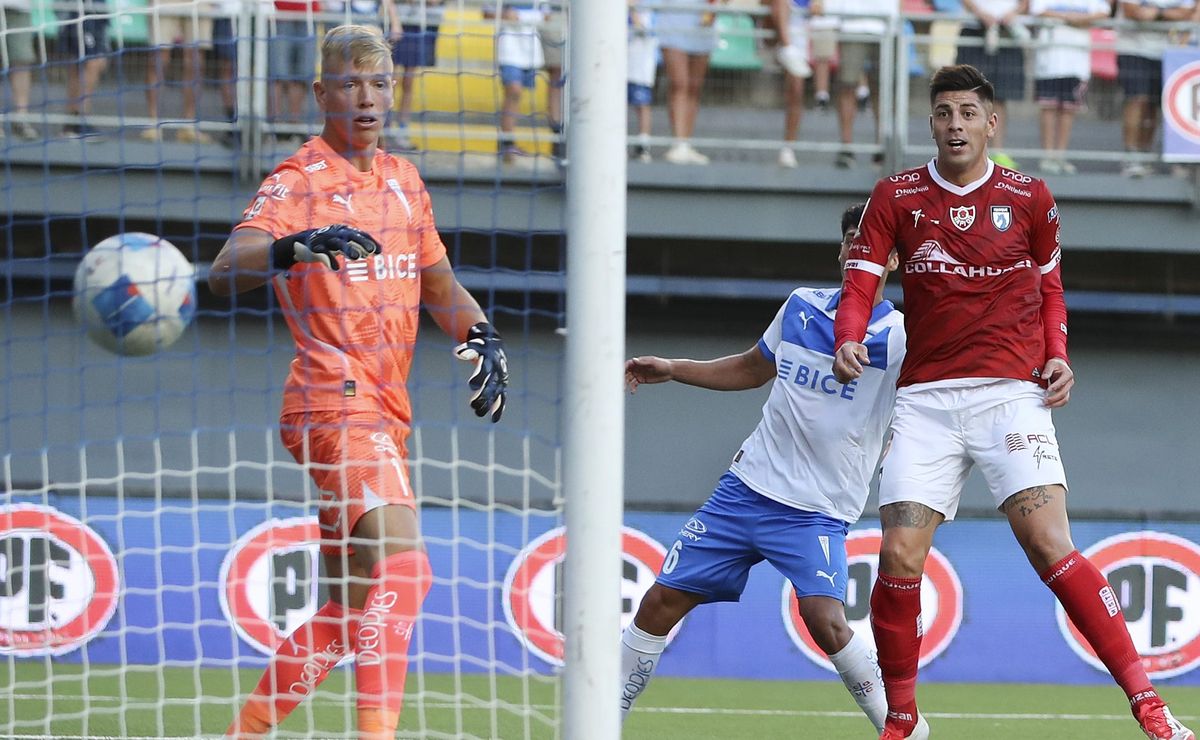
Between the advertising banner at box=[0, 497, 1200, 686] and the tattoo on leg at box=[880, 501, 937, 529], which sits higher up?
the tattoo on leg at box=[880, 501, 937, 529]

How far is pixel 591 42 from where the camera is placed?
3.78 metres

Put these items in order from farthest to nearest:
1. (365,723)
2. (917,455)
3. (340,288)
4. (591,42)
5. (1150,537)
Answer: (1150,537), (917,455), (340,288), (365,723), (591,42)

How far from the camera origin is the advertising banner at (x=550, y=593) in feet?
30.0

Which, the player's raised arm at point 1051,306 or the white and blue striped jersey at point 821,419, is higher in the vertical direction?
the player's raised arm at point 1051,306

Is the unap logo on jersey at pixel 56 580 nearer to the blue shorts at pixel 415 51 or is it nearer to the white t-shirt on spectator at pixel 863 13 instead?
the blue shorts at pixel 415 51

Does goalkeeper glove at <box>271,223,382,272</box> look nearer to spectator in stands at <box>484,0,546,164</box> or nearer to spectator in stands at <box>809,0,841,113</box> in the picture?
spectator in stands at <box>484,0,546,164</box>

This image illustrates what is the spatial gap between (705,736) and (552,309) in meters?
5.93

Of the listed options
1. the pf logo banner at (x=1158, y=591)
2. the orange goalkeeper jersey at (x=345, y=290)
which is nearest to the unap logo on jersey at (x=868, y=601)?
the pf logo banner at (x=1158, y=591)

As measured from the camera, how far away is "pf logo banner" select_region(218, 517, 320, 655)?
9203mm

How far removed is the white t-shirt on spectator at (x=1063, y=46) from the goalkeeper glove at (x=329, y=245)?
851 centimetres

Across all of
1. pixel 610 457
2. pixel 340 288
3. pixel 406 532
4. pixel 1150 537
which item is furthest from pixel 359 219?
pixel 1150 537

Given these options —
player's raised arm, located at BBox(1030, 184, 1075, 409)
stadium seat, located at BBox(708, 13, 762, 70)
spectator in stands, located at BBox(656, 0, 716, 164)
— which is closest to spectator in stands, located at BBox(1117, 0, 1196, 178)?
stadium seat, located at BBox(708, 13, 762, 70)

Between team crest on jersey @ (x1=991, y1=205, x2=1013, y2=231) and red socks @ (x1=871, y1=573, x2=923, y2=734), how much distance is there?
120cm

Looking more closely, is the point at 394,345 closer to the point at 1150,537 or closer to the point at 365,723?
the point at 365,723
